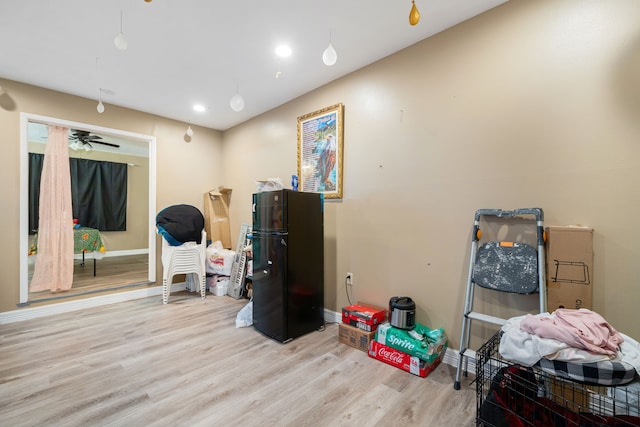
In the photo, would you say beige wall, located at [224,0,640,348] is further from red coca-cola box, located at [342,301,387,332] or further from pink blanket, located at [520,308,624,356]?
pink blanket, located at [520,308,624,356]

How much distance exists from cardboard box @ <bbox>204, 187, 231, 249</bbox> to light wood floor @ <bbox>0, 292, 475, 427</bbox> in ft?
6.10

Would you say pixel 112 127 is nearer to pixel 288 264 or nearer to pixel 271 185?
Answer: pixel 271 185

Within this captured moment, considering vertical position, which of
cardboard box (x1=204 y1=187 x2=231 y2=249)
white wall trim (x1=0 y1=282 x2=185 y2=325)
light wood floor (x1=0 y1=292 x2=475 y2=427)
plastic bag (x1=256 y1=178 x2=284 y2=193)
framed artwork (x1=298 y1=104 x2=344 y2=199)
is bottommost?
light wood floor (x1=0 y1=292 x2=475 y2=427)

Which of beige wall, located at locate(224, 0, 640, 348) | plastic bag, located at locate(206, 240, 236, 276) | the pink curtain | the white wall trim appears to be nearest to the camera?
beige wall, located at locate(224, 0, 640, 348)

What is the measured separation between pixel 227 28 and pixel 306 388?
281 cm

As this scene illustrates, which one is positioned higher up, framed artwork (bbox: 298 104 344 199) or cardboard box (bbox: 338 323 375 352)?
framed artwork (bbox: 298 104 344 199)

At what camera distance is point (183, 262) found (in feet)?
12.5

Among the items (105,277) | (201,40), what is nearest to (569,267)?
(201,40)

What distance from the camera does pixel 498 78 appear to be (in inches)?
78.1

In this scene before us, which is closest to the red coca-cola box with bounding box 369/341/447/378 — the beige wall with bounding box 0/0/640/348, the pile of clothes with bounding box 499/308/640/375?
the beige wall with bounding box 0/0/640/348

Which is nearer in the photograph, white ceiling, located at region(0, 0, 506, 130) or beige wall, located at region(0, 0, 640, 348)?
beige wall, located at region(0, 0, 640, 348)

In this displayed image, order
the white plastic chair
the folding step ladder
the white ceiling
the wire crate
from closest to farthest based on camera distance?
the wire crate < the folding step ladder < the white ceiling < the white plastic chair

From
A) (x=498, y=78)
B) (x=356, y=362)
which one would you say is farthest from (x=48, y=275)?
(x=498, y=78)

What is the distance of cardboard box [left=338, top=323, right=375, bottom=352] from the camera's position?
7.93ft
